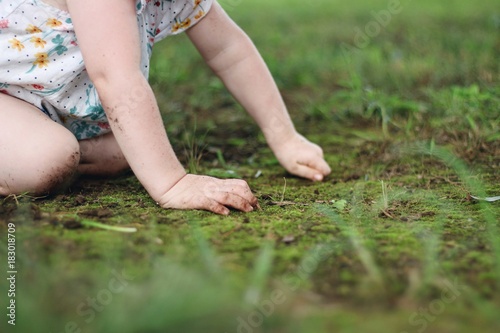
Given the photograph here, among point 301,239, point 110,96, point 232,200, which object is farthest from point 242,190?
point 110,96

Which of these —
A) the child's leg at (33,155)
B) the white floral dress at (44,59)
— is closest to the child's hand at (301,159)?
the white floral dress at (44,59)

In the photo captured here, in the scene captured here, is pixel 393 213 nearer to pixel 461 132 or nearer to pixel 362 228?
pixel 362 228

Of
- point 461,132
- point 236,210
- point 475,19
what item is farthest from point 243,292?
point 475,19

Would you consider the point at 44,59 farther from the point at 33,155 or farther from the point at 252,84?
the point at 252,84

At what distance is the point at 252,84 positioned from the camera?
2170 millimetres

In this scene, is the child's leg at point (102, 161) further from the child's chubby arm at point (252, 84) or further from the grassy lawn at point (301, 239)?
the child's chubby arm at point (252, 84)

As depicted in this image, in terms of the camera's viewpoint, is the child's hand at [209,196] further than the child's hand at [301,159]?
No

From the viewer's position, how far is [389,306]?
3.42ft

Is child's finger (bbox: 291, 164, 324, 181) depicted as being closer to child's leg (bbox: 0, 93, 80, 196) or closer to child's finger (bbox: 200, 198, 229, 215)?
child's finger (bbox: 200, 198, 229, 215)

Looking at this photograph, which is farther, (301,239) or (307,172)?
(307,172)

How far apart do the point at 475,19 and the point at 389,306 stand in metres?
5.07

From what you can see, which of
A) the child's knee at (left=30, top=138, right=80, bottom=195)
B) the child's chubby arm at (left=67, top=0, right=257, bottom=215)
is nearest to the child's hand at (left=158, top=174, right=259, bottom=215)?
the child's chubby arm at (left=67, top=0, right=257, bottom=215)

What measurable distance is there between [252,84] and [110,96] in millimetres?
667

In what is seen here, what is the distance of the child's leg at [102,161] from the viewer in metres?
2.11
